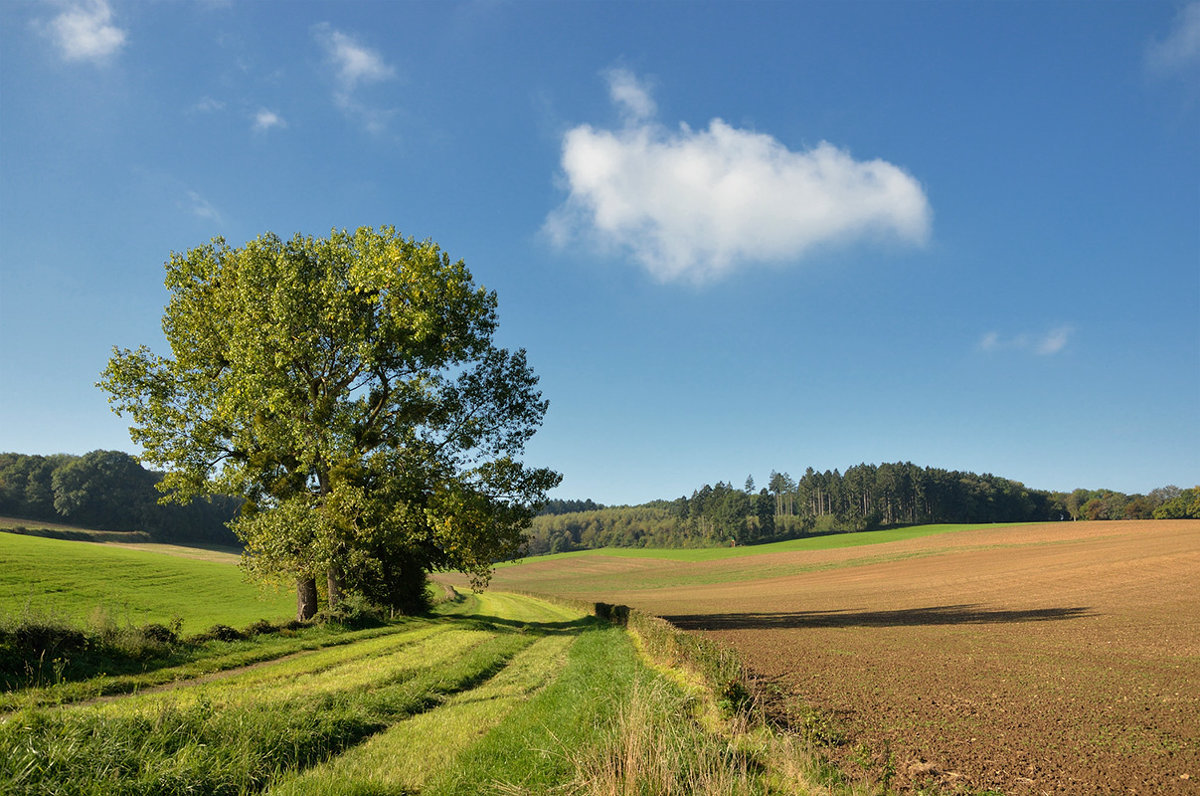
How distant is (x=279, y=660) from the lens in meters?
16.5

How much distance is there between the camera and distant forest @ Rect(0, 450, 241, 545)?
9594cm

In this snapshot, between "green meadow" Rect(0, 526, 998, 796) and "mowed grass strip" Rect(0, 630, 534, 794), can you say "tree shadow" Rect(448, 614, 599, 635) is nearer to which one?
"green meadow" Rect(0, 526, 998, 796)

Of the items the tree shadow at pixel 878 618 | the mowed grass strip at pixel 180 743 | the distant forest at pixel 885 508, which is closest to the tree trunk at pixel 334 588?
the mowed grass strip at pixel 180 743

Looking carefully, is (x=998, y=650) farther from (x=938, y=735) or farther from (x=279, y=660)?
(x=279, y=660)

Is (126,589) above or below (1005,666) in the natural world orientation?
below

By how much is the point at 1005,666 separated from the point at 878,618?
673 inches

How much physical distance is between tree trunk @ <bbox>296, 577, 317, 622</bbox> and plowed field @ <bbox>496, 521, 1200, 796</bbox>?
1724cm

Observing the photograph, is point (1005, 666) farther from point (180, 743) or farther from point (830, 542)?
point (830, 542)

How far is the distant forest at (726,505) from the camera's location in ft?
320

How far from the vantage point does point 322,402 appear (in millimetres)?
23141

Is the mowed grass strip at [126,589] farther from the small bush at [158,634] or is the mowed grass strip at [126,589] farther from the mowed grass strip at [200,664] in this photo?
the small bush at [158,634]

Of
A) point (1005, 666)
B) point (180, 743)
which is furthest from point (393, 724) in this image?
point (1005, 666)

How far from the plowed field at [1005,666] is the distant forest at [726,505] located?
277 feet

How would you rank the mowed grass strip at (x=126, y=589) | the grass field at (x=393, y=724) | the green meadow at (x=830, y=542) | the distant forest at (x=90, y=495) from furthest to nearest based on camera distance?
1. the green meadow at (x=830, y=542)
2. the distant forest at (x=90, y=495)
3. the mowed grass strip at (x=126, y=589)
4. the grass field at (x=393, y=724)
